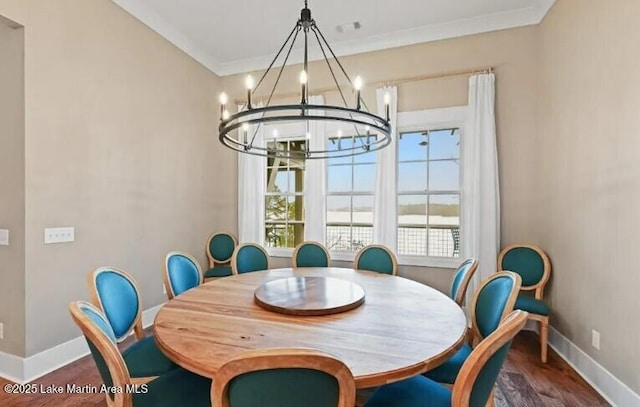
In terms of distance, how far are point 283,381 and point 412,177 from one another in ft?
11.0

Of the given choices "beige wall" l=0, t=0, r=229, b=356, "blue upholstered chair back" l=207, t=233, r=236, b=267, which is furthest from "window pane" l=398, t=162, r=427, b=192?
"beige wall" l=0, t=0, r=229, b=356

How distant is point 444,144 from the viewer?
3.86 metres

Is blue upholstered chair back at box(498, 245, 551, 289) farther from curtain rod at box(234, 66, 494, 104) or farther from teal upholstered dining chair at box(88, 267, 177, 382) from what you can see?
teal upholstered dining chair at box(88, 267, 177, 382)

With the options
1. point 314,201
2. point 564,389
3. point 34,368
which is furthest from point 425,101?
point 34,368

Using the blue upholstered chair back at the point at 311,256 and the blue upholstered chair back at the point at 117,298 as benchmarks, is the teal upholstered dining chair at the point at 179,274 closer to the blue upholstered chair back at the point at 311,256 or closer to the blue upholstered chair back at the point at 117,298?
the blue upholstered chair back at the point at 117,298

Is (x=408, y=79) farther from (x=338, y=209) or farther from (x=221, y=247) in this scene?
(x=221, y=247)

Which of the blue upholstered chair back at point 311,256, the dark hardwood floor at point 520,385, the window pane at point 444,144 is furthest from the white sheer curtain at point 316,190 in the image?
the dark hardwood floor at point 520,385

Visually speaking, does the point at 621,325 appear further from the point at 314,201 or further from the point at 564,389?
the point at 314,201

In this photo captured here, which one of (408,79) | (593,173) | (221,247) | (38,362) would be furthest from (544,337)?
(38,362)

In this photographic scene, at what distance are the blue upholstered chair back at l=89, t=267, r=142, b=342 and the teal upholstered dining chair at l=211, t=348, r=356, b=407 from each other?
1.25 metres

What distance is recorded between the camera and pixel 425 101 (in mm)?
3873

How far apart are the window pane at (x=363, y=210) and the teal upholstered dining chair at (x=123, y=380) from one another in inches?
114

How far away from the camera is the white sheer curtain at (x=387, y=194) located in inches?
153

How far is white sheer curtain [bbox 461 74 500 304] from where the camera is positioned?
139 inches
